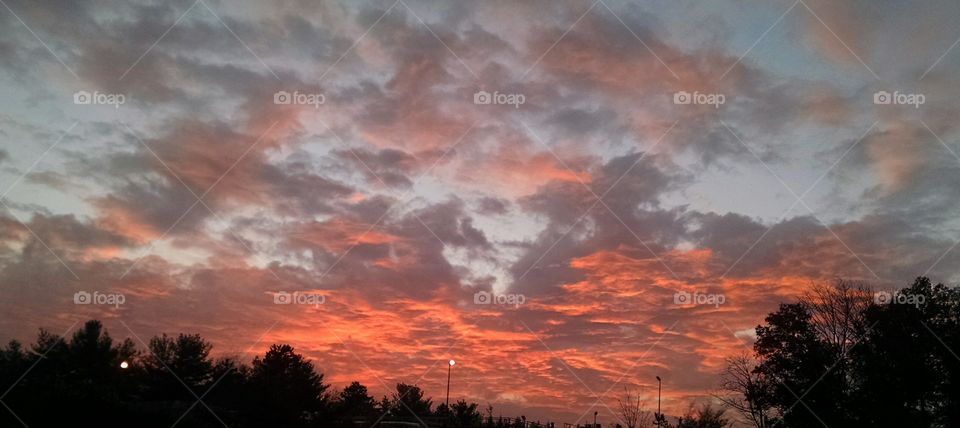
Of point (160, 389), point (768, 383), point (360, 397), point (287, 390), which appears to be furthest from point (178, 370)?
point (768, 383)

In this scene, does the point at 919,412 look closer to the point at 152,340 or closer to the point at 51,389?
the point at 51,389

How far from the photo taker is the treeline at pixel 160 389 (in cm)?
4359

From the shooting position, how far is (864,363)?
48281 millimetres

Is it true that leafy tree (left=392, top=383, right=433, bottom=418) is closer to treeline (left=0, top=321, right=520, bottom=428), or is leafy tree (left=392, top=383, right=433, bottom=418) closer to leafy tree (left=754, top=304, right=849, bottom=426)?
treeline (left=0, top=321, right=520, bottom=428)

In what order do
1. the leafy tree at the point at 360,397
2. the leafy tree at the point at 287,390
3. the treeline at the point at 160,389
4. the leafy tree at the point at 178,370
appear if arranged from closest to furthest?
the treeline at the point at 160,389
the leafy tree at the point at 287,390
the leafy tree at the point at 178,370
the leafy tree at the point at 360,397

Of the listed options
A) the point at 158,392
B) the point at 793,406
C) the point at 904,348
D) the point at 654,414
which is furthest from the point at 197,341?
the point at 904,348

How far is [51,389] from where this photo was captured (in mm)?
46344

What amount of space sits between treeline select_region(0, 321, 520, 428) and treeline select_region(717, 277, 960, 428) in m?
29.3

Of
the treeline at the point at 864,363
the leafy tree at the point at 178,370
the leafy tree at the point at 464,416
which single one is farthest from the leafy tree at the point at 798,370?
the leafy tree at the point at 178,370

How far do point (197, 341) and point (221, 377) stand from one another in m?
10.6

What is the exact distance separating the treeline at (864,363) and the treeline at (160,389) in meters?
29.3

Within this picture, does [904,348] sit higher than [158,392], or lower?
higher

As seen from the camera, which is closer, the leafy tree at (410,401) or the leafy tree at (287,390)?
the leafy tree at (287,390)

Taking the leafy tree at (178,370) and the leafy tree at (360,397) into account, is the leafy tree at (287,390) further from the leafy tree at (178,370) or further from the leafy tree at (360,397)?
the leafy tree at (360,397)
